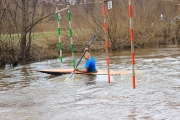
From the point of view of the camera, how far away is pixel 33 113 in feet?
23.6

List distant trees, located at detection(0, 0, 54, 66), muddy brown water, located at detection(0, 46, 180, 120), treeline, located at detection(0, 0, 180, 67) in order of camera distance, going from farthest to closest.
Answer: treeline, located at detection(0, 0, 180, 67) < distant trees, located at detection(0, 0, 54, 66) < muddy brown water, located at detection(0, 46, 180, 120)

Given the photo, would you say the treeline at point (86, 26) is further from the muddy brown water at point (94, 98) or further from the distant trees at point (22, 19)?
the muddy brown water at point (94, 98)

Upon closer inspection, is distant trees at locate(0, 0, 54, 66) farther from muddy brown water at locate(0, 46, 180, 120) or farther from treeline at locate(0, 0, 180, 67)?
muddy brown water at locate(0, 46, 180, 120)

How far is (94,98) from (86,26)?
50.5ft

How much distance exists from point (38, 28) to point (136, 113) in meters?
14.5

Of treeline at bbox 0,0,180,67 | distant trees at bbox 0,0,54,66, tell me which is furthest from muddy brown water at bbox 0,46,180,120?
treeline at bbox 0,0,180,67

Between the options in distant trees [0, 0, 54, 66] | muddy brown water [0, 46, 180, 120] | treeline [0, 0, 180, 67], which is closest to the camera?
muddy brown water [0, 46, 180, 120]

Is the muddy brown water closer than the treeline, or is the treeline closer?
the muddy brown water

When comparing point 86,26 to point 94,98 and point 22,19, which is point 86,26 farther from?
point 94,98

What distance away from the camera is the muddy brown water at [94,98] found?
6797mm

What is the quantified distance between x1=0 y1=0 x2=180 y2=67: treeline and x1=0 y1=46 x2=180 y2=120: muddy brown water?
6.27 meters

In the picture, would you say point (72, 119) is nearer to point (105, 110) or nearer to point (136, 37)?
point (105, 110)

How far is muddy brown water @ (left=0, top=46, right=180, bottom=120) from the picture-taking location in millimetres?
6797

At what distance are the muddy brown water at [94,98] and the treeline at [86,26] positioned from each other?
20.6 feet
